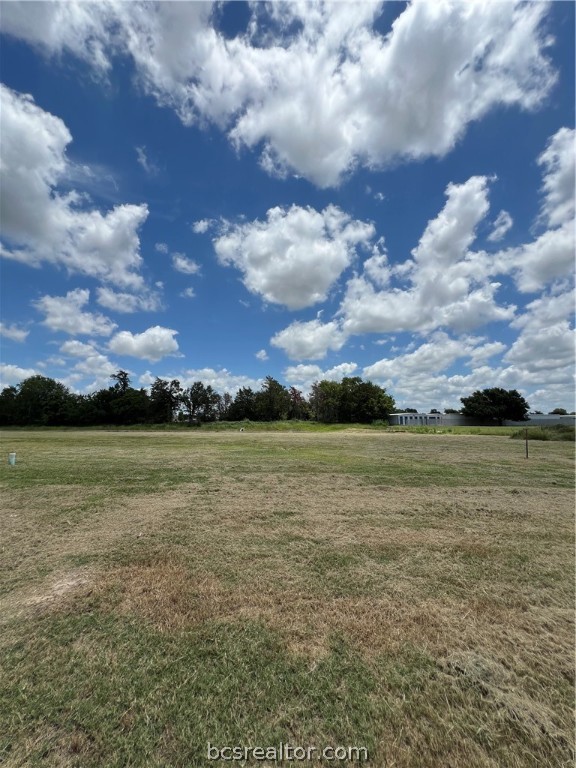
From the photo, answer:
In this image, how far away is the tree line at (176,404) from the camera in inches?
Answer: 2847

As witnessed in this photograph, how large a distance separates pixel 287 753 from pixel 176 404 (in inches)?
3083

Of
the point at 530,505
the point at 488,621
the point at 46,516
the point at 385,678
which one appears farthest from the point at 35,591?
the point at 530,505

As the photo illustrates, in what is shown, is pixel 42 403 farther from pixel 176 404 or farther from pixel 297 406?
pixel 297 406

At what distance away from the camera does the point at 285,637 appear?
301 centimetres

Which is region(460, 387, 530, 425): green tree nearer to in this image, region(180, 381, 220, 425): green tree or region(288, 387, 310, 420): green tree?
region(288, 387, 310, 420): green tree

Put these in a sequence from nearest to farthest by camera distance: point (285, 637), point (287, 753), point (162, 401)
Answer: point (287, 753) → point (285, 637) → point (162, 401)

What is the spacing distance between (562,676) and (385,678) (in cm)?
145

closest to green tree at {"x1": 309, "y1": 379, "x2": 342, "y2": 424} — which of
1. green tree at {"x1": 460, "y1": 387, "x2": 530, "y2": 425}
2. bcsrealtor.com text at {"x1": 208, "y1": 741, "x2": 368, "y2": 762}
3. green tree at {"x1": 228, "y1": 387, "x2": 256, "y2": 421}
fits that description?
green tree at {"x1": 228, "y1": 387, "x2": 256, "y2": 421}

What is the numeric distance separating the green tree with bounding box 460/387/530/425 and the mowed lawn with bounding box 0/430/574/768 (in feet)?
286

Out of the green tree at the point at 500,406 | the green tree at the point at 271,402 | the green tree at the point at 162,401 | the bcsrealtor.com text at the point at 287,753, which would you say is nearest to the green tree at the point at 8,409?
the green tree at the point at 162,401

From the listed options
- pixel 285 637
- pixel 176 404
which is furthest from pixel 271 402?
pixel 285 637

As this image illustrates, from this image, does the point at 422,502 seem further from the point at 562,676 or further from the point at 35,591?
the point at 35,591

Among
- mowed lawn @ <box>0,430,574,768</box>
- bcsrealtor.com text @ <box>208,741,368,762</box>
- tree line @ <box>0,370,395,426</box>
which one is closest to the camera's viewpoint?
bcsrealtor.com text @ <box>208,741,368,762</box>

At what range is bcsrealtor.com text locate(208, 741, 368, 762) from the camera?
201 centimetres
